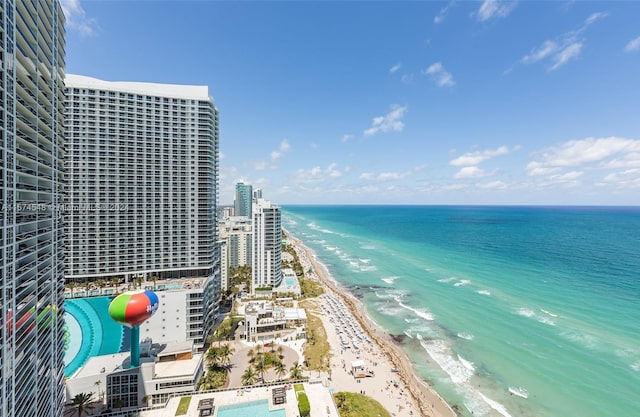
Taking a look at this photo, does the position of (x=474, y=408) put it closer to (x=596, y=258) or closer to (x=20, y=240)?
(x=20, y=240)

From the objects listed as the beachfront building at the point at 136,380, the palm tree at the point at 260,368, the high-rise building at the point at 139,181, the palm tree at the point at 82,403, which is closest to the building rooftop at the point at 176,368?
the beachfront building at the point at 136,380

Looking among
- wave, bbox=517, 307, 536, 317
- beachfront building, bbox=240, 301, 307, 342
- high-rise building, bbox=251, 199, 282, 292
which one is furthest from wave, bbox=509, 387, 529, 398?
high-rise building, bbox=251, 199, 282, 292

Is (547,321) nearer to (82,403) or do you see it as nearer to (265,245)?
(265,245)

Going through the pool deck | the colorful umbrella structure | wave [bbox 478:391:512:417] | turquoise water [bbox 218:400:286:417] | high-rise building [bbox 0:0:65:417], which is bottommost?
wave [bbox 478:391:512:417]

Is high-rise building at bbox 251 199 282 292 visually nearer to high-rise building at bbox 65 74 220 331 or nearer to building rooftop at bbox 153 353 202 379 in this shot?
high-rise building at bbox 65 74 220 331

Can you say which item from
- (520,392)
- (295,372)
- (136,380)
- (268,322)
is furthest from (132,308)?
(520,392)

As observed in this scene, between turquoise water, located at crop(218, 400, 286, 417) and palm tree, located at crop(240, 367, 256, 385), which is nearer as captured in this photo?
turquoise water, located at crop(218, 400, 286, 417)

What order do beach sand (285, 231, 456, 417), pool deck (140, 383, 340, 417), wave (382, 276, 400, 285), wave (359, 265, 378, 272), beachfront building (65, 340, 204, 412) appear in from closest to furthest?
pool deck (140, 383, 340, 417)
beachfront building (65, 340, 204, 412)
beach sand (285, 231, 456, 417)
wave (382, 276, 400, 285)
wave (359, 265, 378, 272)
